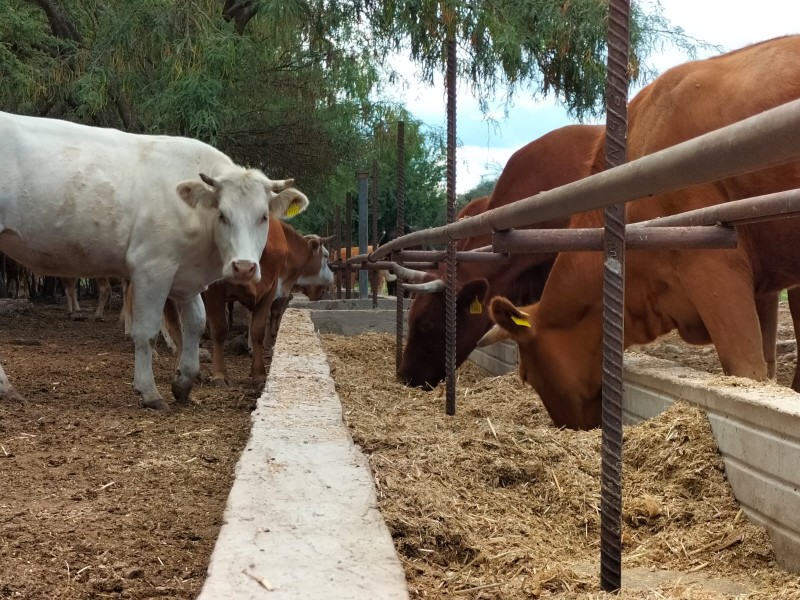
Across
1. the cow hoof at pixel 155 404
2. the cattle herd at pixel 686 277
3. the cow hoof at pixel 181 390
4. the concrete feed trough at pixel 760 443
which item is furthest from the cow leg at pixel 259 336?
the concrete feed trough at pixel 760 443

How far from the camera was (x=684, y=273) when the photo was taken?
4285 millimetres

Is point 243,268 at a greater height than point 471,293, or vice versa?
point 243,268

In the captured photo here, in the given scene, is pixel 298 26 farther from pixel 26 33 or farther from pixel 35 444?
pixel 35 444

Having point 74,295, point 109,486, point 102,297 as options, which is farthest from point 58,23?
point 109,486

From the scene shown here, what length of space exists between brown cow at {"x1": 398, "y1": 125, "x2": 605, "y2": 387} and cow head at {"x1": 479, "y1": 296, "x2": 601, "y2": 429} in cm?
157

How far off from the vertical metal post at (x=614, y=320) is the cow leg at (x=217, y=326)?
5686mm

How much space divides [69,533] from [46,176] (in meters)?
3.62

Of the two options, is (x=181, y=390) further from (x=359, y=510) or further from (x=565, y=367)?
(x=359, y=510)

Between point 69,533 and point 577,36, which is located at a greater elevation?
point 577,36

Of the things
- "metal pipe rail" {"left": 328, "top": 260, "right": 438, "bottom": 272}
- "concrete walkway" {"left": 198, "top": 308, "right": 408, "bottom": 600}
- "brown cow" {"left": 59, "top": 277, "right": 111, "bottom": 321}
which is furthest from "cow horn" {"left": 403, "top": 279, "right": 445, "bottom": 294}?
"brown cow" {"left": 59, "top": 277, "right": 111, "bottom": 321}

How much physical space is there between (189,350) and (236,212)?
3.24ft

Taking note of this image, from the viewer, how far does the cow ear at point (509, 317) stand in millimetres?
4512

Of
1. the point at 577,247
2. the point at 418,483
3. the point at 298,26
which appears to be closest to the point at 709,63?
the point at 577,247

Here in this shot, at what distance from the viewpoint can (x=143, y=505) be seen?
3.21 m
